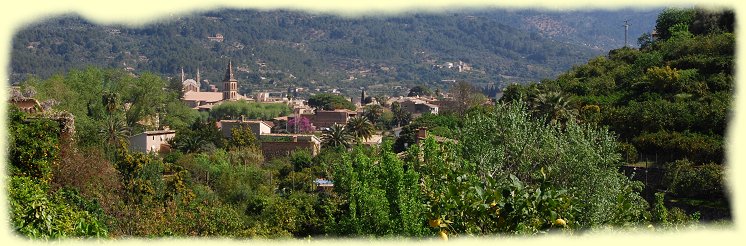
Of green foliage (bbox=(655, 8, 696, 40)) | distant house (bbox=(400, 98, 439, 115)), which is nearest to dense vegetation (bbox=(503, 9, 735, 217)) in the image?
green foliage (bbox=(655, 8, 696, 40))

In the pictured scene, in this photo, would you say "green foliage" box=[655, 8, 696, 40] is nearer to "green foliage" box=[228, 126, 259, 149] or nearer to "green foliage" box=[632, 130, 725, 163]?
"green foliage" box=[632, 130, 725, 163]

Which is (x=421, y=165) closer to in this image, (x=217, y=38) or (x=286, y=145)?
(x=286, y=145)

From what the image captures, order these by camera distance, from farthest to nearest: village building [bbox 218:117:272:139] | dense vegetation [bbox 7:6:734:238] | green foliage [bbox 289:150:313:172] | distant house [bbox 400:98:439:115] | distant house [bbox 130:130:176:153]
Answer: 1. distant house [bbox 400:98:439:115]
2. village building [bbox 218:117:272:139]
3. distant house [bbox 130:130:176:153]
4. green foliage [bbox 289:150:313:172]
5. dense vegetation [bbox 7:6:734:238]

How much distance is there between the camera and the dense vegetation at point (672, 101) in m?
19.0

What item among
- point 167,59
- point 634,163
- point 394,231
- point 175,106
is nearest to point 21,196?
point 394,231

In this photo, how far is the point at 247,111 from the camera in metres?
62.4

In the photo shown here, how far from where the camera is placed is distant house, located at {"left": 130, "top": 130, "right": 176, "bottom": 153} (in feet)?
113

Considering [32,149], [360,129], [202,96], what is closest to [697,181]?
[32,149]

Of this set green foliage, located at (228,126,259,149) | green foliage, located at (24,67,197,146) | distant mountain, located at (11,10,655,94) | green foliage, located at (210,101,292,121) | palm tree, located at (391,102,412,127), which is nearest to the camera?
green foliage, located at (24,67,197,146)

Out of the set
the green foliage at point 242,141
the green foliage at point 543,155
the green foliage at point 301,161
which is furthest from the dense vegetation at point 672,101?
the green foliage at point 242,141

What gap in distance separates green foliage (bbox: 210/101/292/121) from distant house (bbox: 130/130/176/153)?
2453cm

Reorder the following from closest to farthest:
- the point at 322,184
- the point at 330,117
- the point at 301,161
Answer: the point at 322,184 < the point at 301,161 < the point at 330,117

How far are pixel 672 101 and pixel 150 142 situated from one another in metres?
21.5

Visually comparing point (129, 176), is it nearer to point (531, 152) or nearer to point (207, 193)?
point (207, 193)
